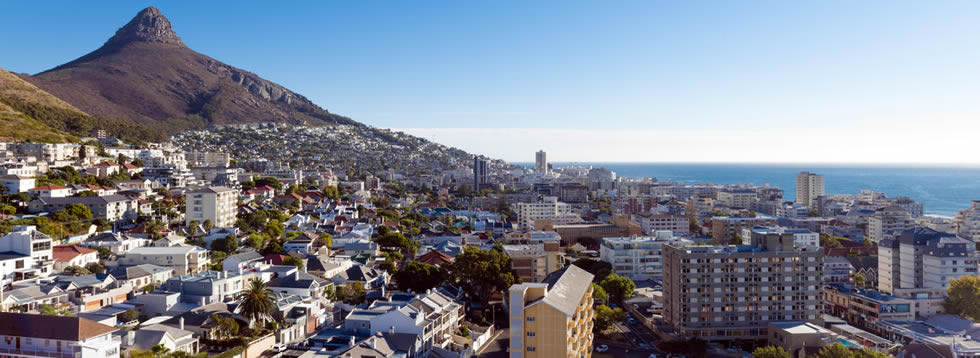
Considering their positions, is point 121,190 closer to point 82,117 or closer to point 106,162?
point 106,162

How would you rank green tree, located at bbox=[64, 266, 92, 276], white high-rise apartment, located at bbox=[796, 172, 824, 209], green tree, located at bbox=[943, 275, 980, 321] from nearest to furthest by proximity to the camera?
green tree, located at bbox=[64, 266, 92, 276], green tree, located at bbox=[943, 275, 980, 321], white high-rise apartment, located at bbox=[796, 172, 824, 209]

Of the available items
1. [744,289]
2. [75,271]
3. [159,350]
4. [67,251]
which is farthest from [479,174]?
[159,350]

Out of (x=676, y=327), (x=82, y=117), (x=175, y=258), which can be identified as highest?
(x=82, y=117)

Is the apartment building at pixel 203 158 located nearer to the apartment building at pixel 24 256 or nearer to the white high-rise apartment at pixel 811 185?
the apartment building at pixel 24 256

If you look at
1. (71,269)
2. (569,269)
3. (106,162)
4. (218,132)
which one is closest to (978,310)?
(569,269)

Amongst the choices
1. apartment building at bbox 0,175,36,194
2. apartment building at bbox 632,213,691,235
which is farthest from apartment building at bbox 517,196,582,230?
apartment building at bbox 0,175,36,194

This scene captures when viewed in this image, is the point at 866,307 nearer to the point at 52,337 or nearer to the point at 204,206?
the point at 52,337

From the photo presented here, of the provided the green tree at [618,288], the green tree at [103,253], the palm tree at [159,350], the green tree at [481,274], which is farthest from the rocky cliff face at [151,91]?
the palm tree at [159,350]

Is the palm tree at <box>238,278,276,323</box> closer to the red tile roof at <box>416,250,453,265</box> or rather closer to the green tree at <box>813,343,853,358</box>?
the red tile roof at <box>416,250,453,265</box>
